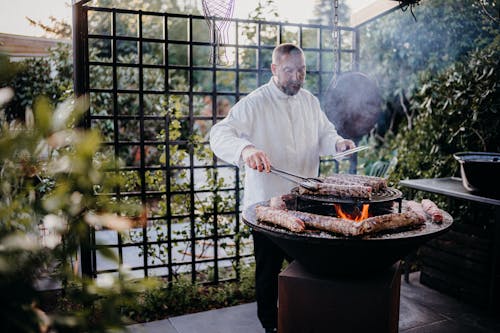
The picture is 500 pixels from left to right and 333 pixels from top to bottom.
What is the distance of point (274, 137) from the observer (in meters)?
3.45

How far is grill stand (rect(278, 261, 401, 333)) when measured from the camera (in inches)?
94.5

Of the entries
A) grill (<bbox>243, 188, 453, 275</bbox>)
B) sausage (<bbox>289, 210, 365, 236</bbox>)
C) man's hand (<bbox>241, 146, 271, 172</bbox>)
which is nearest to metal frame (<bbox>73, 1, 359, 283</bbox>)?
man's hand (<bbox>241, 146, 271, 172</bbox>)

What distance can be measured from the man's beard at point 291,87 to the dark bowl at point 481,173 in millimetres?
1420

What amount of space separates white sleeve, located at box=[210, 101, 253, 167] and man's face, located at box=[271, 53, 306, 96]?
0.33 metres

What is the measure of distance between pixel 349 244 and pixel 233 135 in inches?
54.1

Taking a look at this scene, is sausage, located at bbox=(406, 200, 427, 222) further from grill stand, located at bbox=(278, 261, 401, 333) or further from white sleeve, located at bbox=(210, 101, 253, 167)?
white sleeve, located at bbox=(210, 101, 253, 167)

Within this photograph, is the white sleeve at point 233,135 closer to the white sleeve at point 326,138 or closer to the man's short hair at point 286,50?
the man's short hair at point 286,50

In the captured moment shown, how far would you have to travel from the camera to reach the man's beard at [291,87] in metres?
3.38

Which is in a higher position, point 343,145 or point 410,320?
point 343,145

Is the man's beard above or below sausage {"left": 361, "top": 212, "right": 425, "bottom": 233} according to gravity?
above

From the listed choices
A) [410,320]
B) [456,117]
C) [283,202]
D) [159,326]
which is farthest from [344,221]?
[456,117]

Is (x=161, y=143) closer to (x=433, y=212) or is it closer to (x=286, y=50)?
(x=286, y=50)

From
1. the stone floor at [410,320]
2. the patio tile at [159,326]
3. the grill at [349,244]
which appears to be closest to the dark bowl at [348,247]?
the grill at [349,244]

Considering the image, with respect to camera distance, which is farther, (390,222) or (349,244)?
(390,222)
